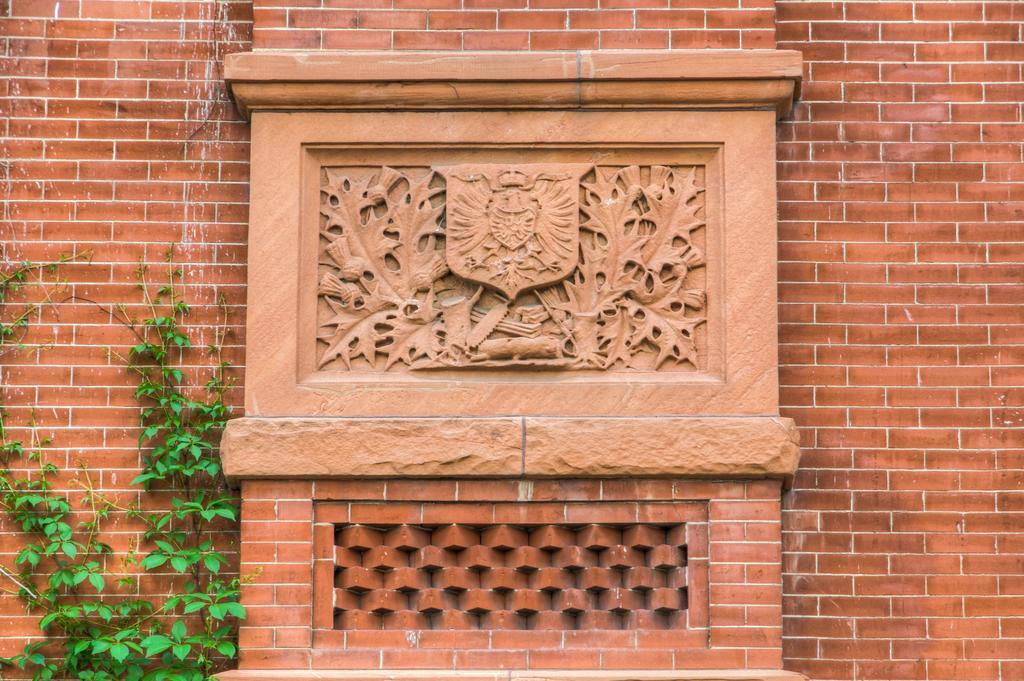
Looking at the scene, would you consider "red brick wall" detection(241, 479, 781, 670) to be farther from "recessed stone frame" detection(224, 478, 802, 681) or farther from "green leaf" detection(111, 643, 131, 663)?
"green leaf" detection(111, 643, 131, 663)

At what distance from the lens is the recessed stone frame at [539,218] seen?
5906 mm

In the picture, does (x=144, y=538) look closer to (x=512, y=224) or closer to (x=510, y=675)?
(x=510, y=675)

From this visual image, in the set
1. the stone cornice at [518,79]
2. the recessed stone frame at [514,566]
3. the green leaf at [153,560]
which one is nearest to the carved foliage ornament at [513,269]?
the stone cornice at [518,79]

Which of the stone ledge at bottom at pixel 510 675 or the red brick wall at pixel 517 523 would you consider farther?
the red brick wall at pixel 517 523

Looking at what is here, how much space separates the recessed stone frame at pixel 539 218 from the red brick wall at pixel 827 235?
0.61 ft

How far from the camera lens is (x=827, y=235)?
6156 millimetres

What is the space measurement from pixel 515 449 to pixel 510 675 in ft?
2.73

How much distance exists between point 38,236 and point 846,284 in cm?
321

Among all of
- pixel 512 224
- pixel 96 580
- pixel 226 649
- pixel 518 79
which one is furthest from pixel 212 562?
pixel 518 79

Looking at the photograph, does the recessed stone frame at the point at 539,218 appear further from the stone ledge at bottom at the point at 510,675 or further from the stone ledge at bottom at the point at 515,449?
the stone ledge at bottom at the point at 510,675

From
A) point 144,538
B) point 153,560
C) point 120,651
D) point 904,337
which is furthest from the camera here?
point 904,337

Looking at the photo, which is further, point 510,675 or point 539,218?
point 539,218

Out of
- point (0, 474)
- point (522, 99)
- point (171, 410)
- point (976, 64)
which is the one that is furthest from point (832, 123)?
point (0, 474)

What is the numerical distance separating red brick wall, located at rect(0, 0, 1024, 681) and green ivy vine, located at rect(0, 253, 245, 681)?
9 centimetres
